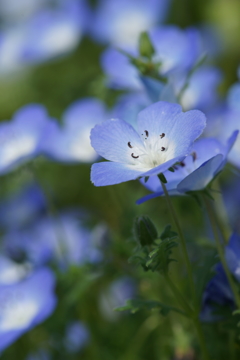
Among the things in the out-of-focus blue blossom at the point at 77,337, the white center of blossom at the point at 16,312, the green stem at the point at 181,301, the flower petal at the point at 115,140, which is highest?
the flower petal at the point at 115,140

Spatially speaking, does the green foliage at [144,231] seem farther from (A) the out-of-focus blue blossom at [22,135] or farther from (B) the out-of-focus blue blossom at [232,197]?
(B) the out-of-focus blue blossom at [232,197]

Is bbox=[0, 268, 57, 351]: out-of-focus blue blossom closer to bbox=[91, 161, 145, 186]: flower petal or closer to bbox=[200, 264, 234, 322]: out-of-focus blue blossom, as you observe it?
bbox=[200, 264, 234, 322]: out-of-focus blue blossom

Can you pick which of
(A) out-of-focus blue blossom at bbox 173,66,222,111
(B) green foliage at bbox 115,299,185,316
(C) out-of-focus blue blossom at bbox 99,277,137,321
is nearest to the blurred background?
(C) out-of-focus blue blossom at bbox 99,277,137,321

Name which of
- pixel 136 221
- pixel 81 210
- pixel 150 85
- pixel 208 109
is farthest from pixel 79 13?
pixel 136 221

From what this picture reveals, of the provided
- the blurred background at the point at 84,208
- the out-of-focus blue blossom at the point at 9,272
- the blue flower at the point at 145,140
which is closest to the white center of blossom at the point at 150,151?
the blue flower at the point at 145,140

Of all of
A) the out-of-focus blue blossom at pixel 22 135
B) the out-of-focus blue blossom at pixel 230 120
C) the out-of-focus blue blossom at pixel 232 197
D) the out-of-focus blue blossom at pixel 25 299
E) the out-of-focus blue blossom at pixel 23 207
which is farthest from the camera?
the out-of-focus blue blossom at pixel 23 207
